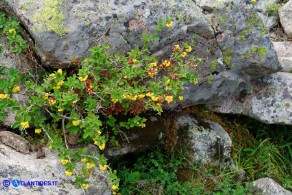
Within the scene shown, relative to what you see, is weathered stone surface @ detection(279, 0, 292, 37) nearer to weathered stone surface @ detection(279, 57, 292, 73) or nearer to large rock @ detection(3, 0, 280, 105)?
weathered stone surface @ detection(279, 57, 292, 73)

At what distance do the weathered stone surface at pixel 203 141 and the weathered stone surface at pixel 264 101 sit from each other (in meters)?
0.35

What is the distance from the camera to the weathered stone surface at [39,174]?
15.3 feet

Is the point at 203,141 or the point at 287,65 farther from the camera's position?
the point at 287,65

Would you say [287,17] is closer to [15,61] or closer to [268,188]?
[268,188]

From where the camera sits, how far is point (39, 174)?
4828 millimetres

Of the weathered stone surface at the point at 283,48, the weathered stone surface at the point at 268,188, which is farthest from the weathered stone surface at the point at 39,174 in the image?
the weathered stone surface at the point at 283,48

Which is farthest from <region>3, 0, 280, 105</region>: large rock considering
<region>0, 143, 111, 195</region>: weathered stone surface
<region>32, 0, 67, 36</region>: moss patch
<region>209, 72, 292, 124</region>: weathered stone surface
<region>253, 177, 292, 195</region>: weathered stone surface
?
<region>253, 177, 292, 195</region>: weathered stone surface

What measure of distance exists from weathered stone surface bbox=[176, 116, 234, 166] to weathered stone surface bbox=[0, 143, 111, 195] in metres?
1.52

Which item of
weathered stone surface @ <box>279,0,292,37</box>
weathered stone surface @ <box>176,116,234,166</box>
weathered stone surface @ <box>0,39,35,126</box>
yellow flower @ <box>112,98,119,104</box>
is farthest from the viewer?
weathered stone surface @ <box>279,0,292,37</box>

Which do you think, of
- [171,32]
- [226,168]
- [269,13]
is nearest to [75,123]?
[171,32]

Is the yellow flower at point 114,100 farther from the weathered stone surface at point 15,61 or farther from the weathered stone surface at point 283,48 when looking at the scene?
the weathered stone surface at point 283,48

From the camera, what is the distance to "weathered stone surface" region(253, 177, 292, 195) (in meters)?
6.08

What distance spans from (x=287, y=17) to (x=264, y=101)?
1516 millimetres

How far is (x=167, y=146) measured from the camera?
20.4ft
